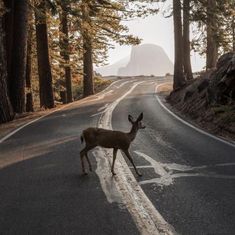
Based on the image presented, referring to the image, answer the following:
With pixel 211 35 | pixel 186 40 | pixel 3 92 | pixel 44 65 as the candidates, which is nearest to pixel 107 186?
pixel 3 92

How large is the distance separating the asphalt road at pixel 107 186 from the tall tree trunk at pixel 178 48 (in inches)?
596

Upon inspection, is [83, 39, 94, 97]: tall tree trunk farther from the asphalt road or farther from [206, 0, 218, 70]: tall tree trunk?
the asphalt road

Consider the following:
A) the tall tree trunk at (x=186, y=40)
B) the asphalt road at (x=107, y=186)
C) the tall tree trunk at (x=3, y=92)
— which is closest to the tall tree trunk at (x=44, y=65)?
the tall tree trunk at (x=3, y=92)

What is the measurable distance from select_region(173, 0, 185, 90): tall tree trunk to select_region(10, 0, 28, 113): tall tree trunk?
11.1 meters

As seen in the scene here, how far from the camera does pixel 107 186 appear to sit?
27.1 feet

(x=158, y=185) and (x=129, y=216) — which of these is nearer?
(x=129, y=216)

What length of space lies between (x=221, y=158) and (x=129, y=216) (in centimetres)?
507

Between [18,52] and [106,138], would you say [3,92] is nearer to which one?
[18,52]

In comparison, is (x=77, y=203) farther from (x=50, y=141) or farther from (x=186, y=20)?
(x=186, y=20)

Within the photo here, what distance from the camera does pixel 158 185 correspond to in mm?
8375

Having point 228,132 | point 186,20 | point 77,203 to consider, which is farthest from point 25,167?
point 186,20

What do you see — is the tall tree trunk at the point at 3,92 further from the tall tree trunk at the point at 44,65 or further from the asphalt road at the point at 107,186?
the tall tree trunk at the point at 44,65

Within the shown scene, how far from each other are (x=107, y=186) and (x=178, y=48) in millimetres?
22909

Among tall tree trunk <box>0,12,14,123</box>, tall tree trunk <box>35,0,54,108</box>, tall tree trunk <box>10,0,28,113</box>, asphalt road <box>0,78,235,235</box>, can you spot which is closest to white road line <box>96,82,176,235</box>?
asphalt road <box>0,78,235,235</box>
